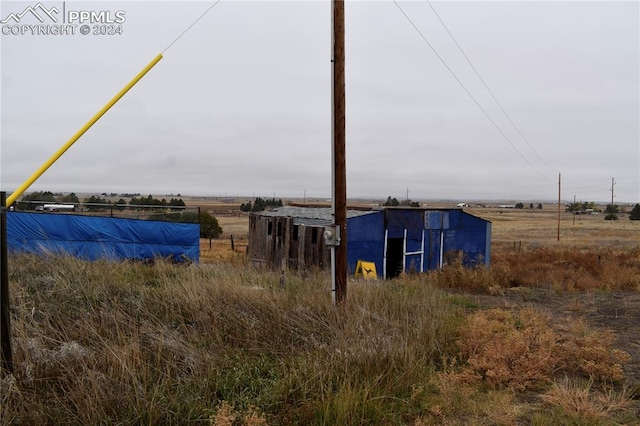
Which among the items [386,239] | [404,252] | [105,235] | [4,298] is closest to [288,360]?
[4,298]

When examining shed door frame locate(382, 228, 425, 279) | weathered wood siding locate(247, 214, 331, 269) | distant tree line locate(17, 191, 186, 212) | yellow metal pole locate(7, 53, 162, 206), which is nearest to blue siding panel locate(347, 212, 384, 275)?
shed door frame locate(382, 228, 425, 279)

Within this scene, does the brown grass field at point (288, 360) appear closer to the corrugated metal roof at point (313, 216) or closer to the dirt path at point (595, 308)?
the dirt path at point (595, 308)

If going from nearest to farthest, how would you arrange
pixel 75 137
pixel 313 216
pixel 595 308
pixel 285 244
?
pixel 75 137, pixel 595 308, pixel 285 244, pixel 313 216

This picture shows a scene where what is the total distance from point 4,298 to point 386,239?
15.7 meters

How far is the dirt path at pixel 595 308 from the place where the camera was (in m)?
7.25

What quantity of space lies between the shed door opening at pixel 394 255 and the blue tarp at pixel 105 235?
27.0 ft

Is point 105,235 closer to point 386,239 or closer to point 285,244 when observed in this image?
point 285,244

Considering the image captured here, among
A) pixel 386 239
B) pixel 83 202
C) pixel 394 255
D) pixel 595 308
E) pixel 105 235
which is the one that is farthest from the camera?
pixel 83 202

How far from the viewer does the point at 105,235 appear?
18.3 meters

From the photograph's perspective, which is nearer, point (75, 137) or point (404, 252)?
point (75, 137)

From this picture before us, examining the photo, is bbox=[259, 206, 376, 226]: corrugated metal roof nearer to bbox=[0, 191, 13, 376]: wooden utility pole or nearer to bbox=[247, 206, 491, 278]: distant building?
bbox=[247, 206, 491, 278]: distant building

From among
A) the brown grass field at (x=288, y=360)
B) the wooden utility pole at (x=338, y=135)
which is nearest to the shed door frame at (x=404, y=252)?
the brown grass field at (x=288, y=360)

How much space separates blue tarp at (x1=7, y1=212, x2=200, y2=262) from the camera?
1608 centimetres

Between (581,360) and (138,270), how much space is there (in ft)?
27.1
